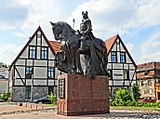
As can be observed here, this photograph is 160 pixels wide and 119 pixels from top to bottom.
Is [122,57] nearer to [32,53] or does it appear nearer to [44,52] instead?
[44,52]

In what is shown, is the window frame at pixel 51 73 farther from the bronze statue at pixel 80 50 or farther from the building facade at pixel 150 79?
the bronze statue at pixel 80 50

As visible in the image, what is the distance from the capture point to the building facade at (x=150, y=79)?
49.7 meters

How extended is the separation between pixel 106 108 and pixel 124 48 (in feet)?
94.5

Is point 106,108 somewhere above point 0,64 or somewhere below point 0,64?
below

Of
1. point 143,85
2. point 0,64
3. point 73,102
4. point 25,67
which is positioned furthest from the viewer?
point 0,64

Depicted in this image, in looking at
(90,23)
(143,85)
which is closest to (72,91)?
(90,23)

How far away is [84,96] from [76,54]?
261 centimetres

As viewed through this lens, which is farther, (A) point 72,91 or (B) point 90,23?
(B) point 90,23

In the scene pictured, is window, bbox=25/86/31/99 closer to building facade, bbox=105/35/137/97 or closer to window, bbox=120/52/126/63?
building facade, bbox=105/35/137/97

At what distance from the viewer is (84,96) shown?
14.1m

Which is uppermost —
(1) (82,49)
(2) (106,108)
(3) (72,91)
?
(1) (82,49)

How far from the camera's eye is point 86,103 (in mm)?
14078

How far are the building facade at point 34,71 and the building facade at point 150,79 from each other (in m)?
21.7

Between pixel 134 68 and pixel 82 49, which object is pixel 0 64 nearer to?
pixel 134 68
